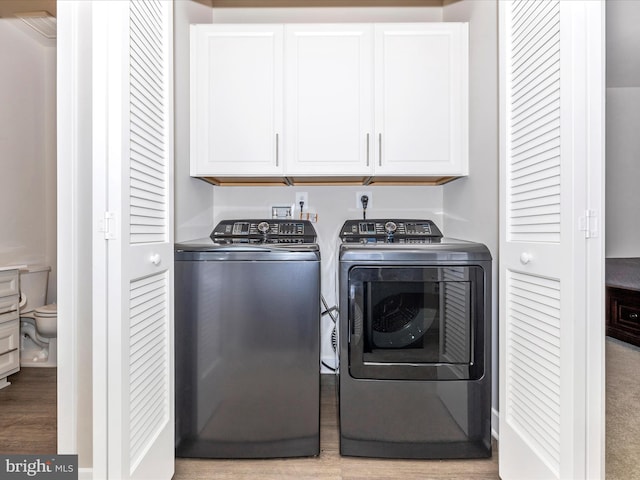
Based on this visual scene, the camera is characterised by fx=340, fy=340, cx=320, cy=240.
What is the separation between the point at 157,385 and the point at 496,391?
5.01ft

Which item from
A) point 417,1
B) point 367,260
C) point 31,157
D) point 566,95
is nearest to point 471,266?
point 367,260

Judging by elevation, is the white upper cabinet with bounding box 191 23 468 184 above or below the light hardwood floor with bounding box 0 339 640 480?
above

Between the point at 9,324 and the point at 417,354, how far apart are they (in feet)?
8.73

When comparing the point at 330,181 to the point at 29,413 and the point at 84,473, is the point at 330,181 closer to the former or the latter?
the point at 84,473

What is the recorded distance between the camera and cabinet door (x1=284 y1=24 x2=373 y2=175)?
1.87m

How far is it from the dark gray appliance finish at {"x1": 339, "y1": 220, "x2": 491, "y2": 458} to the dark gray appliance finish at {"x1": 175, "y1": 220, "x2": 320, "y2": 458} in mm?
171

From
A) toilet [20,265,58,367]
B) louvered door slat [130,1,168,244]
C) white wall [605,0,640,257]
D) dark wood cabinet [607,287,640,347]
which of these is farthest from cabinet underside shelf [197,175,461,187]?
white wall [605,0,640,257]

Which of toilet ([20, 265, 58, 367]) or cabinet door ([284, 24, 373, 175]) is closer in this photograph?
cabinet door ([284, 24, 373, 175])

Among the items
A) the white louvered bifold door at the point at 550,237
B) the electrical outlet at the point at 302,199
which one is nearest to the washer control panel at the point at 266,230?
the electrical outlet at the point at 302,199

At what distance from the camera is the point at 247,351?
1483 millimetres

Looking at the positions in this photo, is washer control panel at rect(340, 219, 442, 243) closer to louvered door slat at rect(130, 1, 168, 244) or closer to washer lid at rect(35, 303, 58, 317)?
louvered door slat at rect(130, 1, 168, 244)

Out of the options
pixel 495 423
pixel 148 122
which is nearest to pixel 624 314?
pixel 495 423

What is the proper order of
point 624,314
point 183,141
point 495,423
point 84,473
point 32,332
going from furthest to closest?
1. point 624,314
2. point 32,332
3. point 183,141
4. point 495,423
5. point 84,473

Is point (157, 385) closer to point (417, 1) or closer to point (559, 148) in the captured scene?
point (559, 148)
